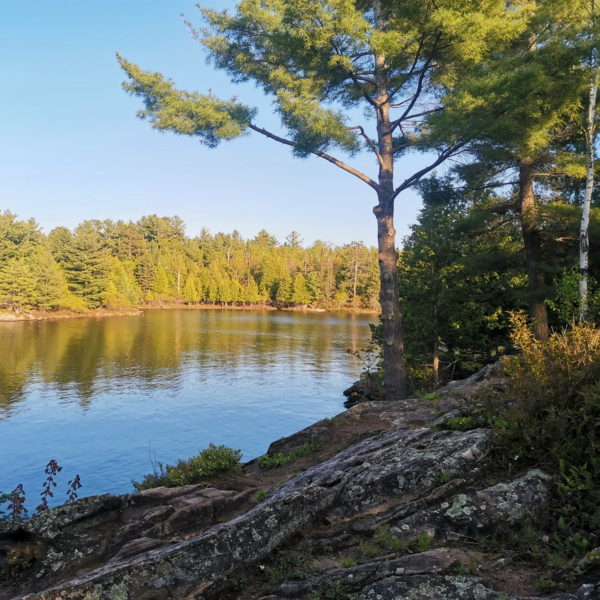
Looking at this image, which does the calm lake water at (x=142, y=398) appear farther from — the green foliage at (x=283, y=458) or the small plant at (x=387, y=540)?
the small plant at (x=387, y=540)

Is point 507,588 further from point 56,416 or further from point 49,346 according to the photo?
point 49,346

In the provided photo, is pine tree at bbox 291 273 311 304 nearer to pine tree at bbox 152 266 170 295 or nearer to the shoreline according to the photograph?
the shoreline

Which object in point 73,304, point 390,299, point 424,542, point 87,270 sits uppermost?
point 87,270

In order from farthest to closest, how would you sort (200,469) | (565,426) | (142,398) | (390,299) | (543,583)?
(142,398), (390,299), (200,469), (565,426), (543,583)

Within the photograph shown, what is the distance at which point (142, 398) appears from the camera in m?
22.6

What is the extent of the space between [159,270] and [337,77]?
93.6 m

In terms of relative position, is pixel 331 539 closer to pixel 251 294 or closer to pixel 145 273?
pixel 145 273

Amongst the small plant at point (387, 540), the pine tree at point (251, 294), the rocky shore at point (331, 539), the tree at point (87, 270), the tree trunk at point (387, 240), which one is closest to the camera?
the rocky shore at point (331, 539)

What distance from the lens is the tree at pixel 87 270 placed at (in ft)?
239

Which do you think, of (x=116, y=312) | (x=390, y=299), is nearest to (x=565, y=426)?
(x=390, y=299)

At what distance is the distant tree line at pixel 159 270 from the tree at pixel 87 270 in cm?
14

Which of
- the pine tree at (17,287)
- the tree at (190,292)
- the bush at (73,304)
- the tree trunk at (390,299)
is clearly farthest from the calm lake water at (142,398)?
the tree at (190,292)

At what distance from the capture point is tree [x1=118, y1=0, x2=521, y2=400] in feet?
36.3

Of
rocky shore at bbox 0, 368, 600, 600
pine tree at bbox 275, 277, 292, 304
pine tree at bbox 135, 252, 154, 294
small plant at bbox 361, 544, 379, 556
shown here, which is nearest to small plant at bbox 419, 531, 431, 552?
rocky shore at bbox 0, 368, 600, 600
